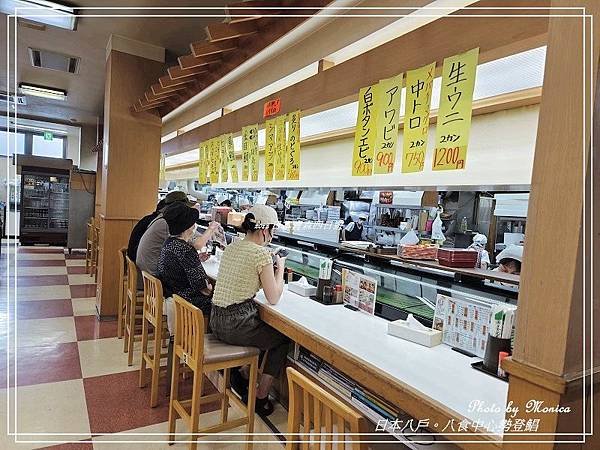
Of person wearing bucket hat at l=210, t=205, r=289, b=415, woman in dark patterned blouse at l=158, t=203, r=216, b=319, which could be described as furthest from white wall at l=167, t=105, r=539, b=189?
woman in dark patterned blouse at l=158, t=203, r=216, b=319

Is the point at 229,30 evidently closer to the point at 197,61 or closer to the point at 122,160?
the point at 197,61

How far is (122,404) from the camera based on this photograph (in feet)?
9.20

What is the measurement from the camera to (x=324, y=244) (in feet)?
10.9

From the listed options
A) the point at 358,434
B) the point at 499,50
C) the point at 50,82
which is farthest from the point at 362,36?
the point at 50,82

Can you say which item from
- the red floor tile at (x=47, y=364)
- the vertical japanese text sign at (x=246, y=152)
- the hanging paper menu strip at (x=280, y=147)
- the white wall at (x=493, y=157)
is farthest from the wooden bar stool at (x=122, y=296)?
the white wall at (x=493, y=157)

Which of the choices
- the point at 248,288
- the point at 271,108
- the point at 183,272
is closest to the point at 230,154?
the point at 271,108

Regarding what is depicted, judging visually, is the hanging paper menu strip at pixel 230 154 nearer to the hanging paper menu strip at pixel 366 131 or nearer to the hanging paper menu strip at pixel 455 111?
the hanging paper menu strip at pixel 366 131

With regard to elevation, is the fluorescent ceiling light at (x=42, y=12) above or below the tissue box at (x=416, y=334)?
above

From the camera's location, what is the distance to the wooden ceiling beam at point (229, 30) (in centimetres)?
241

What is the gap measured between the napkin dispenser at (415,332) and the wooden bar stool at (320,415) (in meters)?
0.73

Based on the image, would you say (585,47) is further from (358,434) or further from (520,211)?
(520,211)

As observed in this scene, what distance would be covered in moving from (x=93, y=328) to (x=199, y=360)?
284cm

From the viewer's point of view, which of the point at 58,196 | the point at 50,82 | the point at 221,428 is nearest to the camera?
the point at 221,428

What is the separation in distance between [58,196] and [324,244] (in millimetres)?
9645
